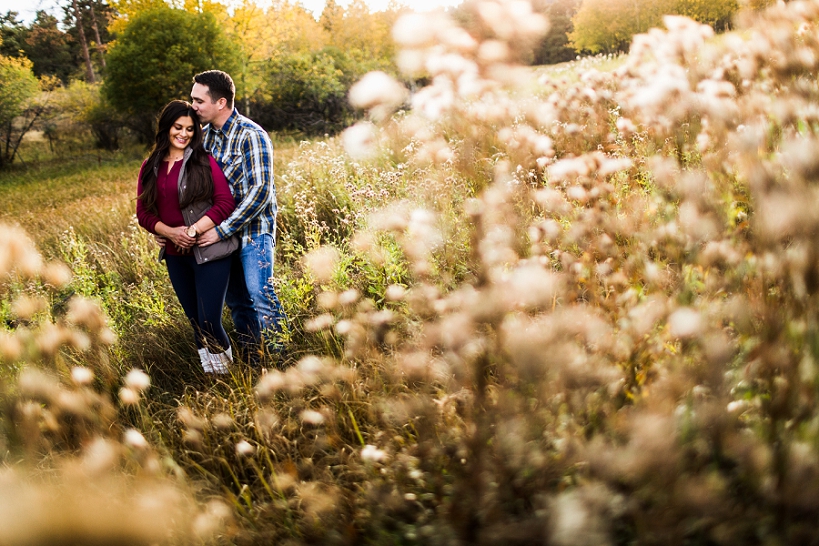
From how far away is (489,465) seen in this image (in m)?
1.52

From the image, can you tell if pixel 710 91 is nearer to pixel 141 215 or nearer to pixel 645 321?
pixel 645 321

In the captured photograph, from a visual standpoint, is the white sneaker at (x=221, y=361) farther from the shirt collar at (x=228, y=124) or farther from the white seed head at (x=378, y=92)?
the white seed head at (x=378, y=92)

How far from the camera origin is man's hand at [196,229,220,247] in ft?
10.6

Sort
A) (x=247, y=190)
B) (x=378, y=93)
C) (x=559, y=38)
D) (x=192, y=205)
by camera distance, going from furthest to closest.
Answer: (x=559, y=38)
(x=247, y=190)
(x=192, y=205)
(x=378, y=93)

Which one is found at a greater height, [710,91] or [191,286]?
[710,91]

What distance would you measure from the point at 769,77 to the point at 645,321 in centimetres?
120

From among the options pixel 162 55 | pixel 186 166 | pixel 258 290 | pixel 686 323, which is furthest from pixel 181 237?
pixel 162 55

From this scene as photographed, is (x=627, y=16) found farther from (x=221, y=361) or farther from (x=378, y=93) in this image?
(x=378, y=93)

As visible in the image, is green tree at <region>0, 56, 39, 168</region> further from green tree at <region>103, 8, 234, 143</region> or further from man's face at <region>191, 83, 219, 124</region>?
man's face at <region>191, 83, 219, 124</region>

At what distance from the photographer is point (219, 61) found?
71.6 ft

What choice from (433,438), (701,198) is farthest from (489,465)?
(701,198)

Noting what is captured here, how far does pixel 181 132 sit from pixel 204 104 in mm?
261

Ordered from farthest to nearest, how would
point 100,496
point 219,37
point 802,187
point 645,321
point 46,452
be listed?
1. point 219,37
2. point 46,452
3. point 100,496
4. point 645,321
5. point 802,187

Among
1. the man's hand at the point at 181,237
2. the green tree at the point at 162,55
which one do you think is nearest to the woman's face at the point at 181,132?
the man's hand at the point at 181,237
